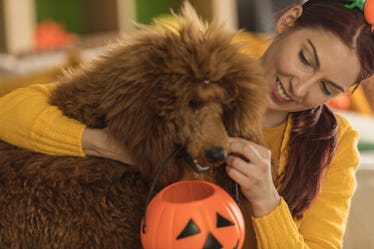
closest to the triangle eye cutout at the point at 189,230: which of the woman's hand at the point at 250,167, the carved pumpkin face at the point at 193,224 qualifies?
the carved pumpkin face at the point at 193,224

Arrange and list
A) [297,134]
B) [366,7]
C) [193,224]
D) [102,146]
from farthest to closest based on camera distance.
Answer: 1. [297,134]
2. [366,7]
3. [102,146]
4. [193,224]

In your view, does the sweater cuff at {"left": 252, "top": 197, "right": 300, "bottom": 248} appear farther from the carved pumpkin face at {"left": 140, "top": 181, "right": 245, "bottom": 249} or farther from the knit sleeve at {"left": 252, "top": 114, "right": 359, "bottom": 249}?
the carved pumpkin face at {"left": 140, "top": 181, "right": 245, "bottom": 249}

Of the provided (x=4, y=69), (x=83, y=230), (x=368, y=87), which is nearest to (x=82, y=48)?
(x=4, y=69)

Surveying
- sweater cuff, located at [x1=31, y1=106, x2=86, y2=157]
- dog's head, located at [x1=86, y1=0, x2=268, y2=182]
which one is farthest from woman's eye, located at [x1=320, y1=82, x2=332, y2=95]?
sweater cuff, located at [x1=31, y1=106, x2=86, y2=157]

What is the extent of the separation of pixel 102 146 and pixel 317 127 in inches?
20.8

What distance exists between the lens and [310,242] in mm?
1102

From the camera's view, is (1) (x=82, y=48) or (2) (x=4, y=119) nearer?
(2) (x=4, y=119)

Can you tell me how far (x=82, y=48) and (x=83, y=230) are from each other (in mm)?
1860

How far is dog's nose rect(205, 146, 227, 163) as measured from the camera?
0.79 metres

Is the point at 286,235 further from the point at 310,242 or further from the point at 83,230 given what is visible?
the point at 83,230

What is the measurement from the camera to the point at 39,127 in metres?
0.93

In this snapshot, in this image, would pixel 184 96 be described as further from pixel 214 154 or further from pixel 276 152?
pixel 276 152

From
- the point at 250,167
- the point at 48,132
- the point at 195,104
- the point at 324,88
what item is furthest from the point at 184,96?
the point at 324,88

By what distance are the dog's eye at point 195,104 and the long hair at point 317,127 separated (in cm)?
38
